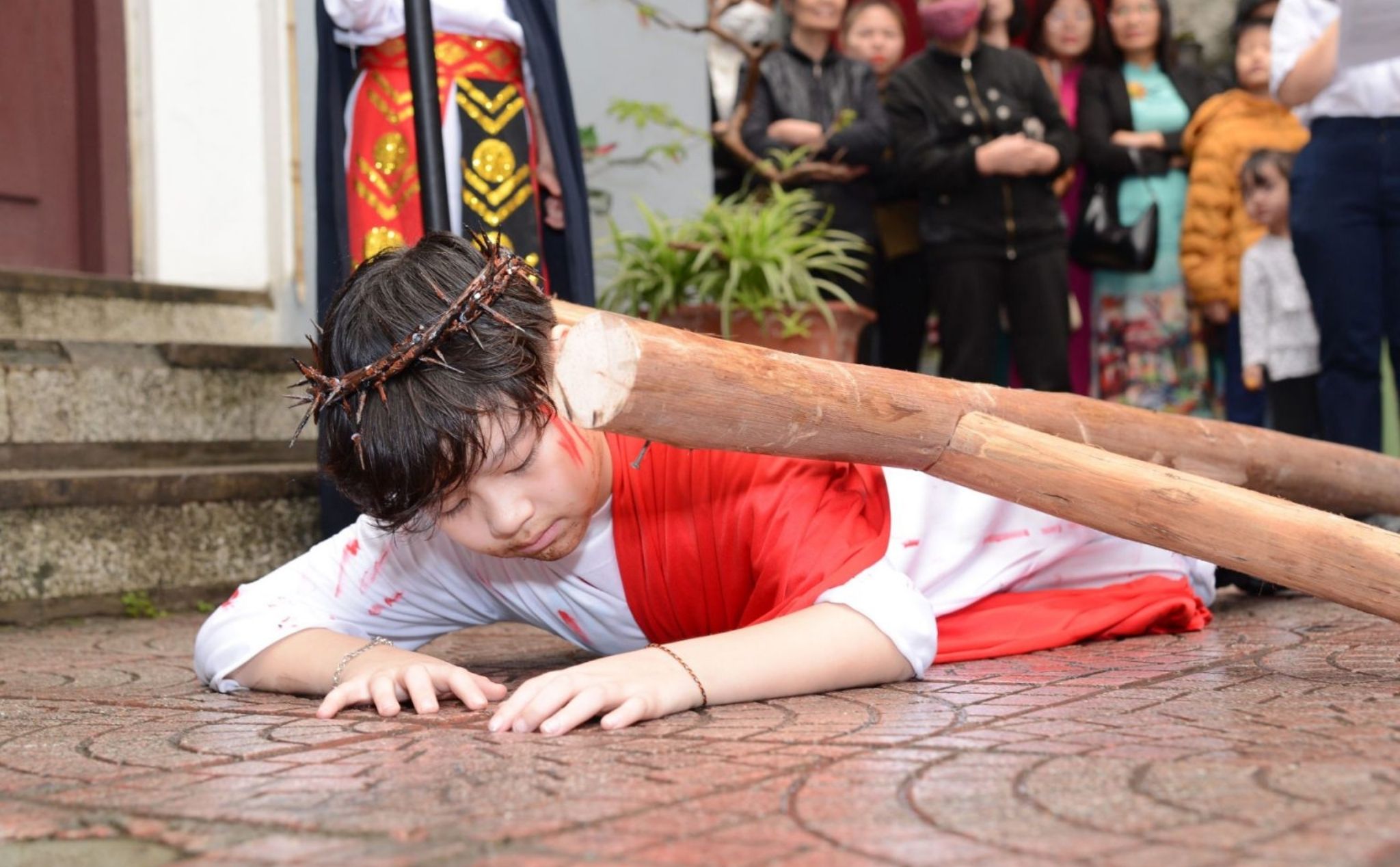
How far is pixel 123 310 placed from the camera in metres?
4.30

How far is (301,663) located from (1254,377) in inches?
144

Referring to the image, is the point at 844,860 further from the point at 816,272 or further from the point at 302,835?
the point at 816,272

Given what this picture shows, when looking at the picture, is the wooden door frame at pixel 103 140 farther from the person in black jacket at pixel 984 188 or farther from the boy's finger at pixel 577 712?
the boy's finger at pixel 577 712

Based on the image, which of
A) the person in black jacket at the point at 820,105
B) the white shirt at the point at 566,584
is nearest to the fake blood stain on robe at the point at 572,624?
the white shirt at the point at 566,584

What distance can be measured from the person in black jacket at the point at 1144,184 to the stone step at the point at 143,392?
2879 millimetres

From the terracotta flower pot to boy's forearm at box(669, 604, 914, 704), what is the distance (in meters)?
2.40

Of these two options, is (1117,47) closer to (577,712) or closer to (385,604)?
(385,604)

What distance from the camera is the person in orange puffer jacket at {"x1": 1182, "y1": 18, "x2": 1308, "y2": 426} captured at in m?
5.06

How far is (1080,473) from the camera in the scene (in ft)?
6.31

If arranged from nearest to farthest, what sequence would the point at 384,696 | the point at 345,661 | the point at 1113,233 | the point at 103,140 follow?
the point at 384,696 < the point at 345,661 < the point at 103,140 < the point at 1113,233

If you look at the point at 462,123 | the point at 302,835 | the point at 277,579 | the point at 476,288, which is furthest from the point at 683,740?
the point at 462,123

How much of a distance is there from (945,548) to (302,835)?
1.31m

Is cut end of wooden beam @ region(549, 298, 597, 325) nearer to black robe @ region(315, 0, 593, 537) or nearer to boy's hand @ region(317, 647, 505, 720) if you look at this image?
boy's hand @ region(317, 647, 505, 720)

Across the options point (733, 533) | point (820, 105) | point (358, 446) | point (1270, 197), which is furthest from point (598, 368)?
point (1270, 197)
